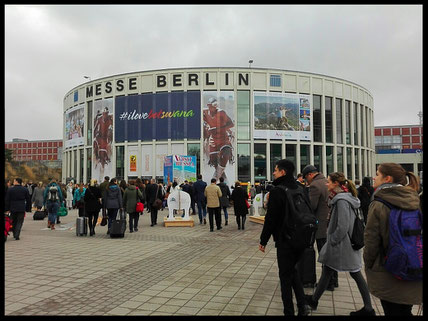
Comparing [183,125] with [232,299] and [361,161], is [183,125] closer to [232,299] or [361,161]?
[361,161]

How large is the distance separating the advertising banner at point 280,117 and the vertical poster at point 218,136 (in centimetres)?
322

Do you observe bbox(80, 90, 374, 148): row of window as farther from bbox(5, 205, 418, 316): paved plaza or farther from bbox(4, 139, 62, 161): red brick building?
bbox(4, 139, 62, 161): red brick building

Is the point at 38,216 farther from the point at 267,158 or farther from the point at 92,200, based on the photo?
the point at 267,158

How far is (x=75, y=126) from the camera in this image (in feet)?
164

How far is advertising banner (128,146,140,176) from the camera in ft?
139

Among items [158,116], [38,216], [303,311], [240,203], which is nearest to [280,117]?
[158,116]

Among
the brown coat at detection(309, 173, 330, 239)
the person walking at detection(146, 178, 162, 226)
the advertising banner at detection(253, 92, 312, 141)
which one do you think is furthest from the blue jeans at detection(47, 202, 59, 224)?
the advertising banner at detection(253, 92, 312, 141)

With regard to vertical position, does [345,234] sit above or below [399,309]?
above

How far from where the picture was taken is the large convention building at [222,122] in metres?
40.3

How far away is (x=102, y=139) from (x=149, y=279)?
137ft

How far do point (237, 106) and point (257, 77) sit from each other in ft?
14.9

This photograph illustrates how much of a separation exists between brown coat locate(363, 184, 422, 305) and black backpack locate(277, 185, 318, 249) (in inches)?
29.9

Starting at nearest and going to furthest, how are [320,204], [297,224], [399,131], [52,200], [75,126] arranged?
[297,224] < [320,204] < [52,200] < [75,126] < [399,131]

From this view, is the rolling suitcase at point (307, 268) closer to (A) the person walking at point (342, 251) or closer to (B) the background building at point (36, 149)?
(A) the person walking at point (342, 251)
